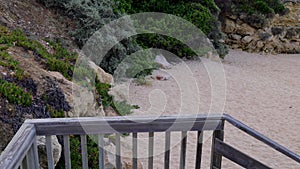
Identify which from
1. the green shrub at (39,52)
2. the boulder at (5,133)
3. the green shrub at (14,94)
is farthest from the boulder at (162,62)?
the boulder at (5,133)

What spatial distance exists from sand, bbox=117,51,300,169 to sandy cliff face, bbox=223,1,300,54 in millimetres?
3028

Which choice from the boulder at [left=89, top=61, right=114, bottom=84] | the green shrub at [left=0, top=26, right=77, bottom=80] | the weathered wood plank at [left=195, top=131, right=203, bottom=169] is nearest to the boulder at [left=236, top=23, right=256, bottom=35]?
the boulder at [left=89, top=61, right=114, bottom=84]

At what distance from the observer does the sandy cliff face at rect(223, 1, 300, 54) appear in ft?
39.5

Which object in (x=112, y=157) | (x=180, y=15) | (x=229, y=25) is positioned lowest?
(x=112, y=157)

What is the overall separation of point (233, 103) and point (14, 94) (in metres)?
4.67

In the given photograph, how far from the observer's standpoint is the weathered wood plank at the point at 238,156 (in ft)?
5.90

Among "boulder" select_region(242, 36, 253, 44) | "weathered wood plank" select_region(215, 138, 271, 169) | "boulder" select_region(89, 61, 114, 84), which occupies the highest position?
"boulder" select_region(242, 36, 253, 44)

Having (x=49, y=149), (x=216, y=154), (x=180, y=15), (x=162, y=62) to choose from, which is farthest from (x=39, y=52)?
(x=180, y=15)

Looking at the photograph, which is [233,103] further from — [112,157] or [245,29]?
[245,29]

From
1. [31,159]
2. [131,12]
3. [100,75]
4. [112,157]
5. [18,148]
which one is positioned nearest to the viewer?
[18,148]

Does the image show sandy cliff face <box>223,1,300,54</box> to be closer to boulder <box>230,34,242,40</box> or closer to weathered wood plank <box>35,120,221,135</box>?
boulder <box>230,34,242,40</box>

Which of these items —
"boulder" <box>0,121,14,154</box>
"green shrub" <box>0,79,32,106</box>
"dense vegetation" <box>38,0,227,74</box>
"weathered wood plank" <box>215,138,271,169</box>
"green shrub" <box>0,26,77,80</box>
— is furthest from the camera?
"dense vegetation" <box>38,0,227,74</box>

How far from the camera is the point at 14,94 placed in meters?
2.74

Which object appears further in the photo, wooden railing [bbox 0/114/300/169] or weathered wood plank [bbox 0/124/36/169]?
wooden railing [bbox 0/114/300/169]
